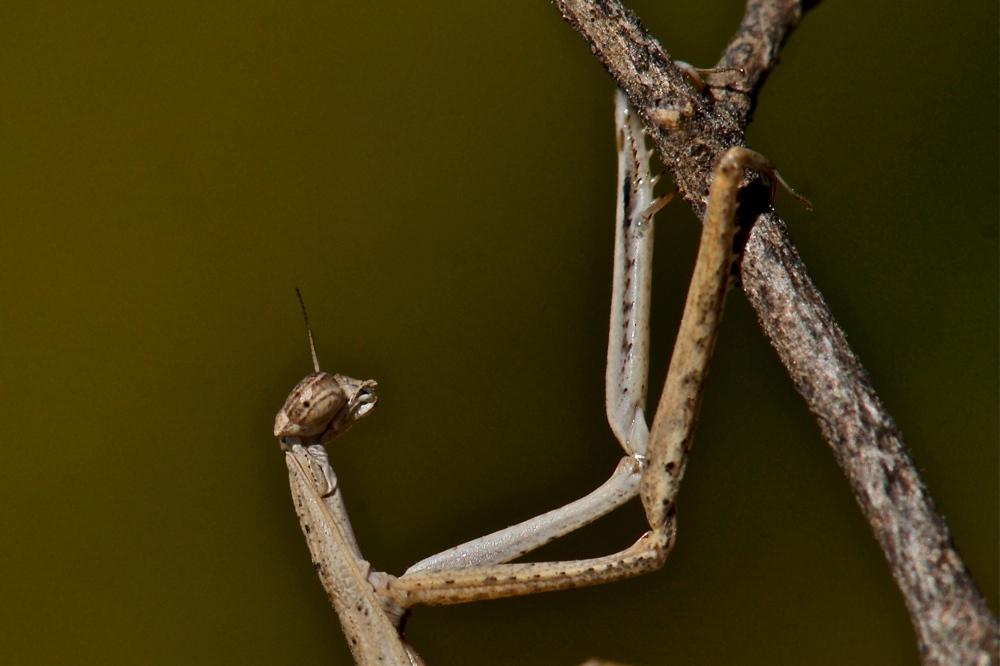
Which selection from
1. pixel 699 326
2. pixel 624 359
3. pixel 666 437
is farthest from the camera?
pixel 624 359

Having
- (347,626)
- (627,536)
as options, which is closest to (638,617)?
(627,536)

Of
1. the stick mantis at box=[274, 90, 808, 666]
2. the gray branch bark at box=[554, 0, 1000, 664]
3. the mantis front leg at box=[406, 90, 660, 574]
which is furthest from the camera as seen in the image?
the mantis front leg at box=[406, 90, 660, 574]

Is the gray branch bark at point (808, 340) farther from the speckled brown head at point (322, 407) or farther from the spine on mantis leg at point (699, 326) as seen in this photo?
the speckled brown head at point (322, 407)

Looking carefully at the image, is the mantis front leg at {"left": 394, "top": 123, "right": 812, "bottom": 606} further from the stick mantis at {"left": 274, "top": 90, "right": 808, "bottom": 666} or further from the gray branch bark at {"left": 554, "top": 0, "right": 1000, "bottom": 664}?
the gray branch bark at {"left": 554, "top": 0, "right": 1000, "bottom": 664}

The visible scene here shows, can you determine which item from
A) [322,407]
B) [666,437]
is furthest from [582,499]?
[322,407]

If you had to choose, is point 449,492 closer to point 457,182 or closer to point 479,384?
point 479,384

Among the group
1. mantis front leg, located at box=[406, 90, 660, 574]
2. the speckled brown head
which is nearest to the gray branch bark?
mantis front leg, located at box=[406, 90, 660, 574]

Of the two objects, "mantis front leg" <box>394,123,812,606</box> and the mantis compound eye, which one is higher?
the mantis compound eye

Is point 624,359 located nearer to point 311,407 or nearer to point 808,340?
point 808,340
